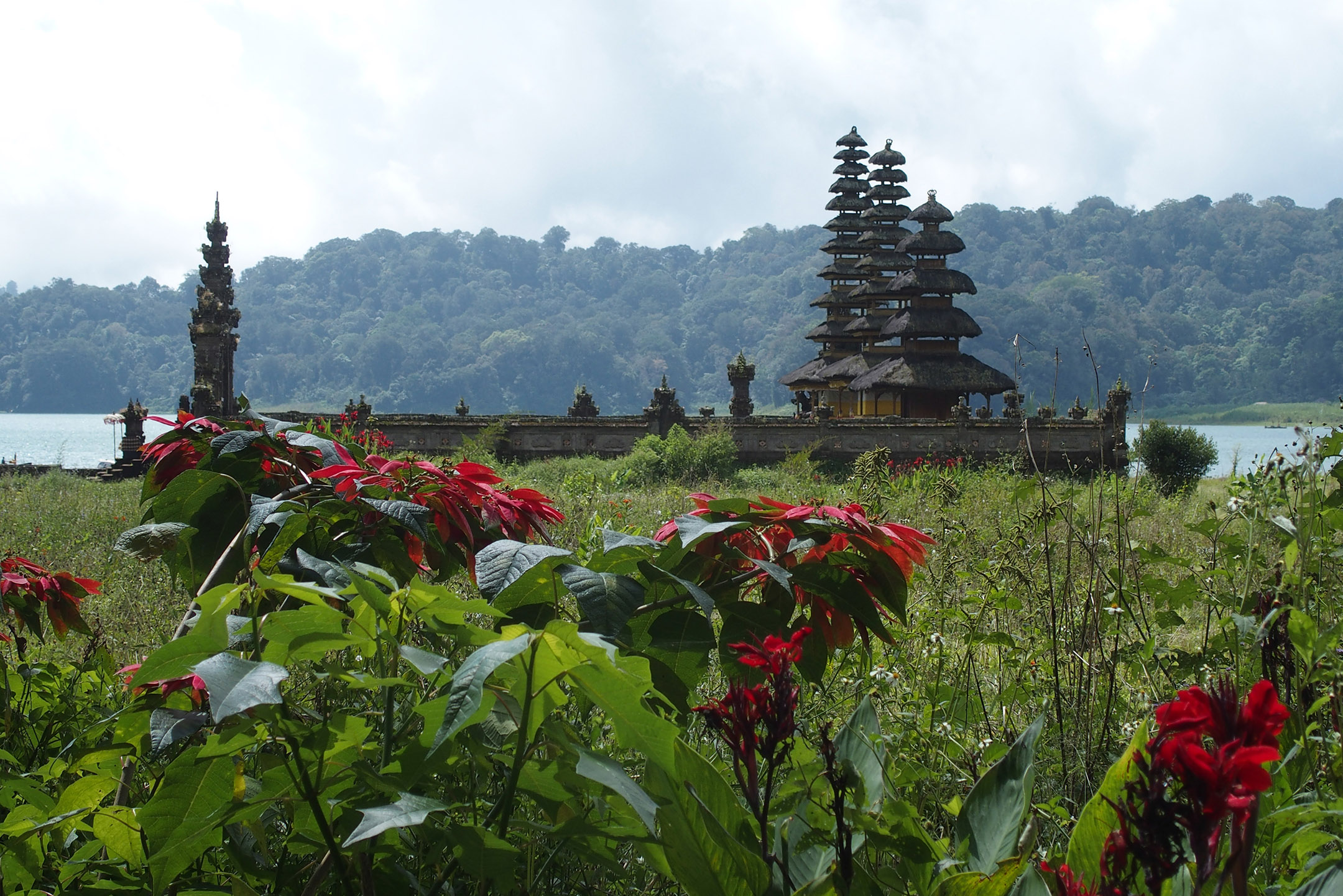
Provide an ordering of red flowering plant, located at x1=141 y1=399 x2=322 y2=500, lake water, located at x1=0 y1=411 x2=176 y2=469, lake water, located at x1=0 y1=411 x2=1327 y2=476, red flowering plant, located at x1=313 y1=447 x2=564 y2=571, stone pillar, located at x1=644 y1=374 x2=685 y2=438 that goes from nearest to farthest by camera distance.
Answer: red flowering plant, located at x1=313 y1=447 x2=564 y2=571 → red flowering plant, located at x1=141 y1=399 x2=322 y2=500 → stone pillar, located at x1=644 y1=374 x2=685 y2=438 → lake water, located at x1=0 y1=411 x2=1327 y2=476 → lake water, located at x1=0 y1=411 x2=176 y2=469

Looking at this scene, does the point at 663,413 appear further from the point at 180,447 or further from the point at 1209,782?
the point at 1209,782

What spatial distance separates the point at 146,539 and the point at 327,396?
108m

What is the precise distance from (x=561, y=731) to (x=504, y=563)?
317mm

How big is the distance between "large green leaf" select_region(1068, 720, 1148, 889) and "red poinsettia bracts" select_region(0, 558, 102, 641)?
201 cm

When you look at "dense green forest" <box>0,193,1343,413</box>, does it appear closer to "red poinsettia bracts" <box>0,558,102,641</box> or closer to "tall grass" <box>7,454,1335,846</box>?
"tall grass" <box>7,454,1335,846</box>

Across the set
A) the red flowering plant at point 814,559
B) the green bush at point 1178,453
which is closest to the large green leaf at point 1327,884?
the red flowering plant at point 814,559

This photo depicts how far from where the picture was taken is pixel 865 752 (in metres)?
1.22

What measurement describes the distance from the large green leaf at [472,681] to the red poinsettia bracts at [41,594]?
1.66 m

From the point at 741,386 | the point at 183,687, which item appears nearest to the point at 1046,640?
the point at 183,687

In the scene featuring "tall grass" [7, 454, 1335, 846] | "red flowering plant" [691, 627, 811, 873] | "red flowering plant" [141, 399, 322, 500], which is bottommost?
"tall grass" [7, 454, 1335, 846]

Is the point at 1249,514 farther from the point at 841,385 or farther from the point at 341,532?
the point at 841,385

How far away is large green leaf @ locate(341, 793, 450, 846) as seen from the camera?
752mm

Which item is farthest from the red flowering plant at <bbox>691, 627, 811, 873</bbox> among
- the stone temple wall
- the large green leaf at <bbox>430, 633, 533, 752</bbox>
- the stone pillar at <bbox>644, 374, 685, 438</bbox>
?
the stone pillar at <bbox>644, 374, 685, 438</bbox>

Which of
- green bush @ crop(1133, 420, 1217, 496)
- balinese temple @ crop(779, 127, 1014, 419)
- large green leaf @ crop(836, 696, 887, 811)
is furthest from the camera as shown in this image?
balinese temple @ crop(779, 127, 1014, 419)
